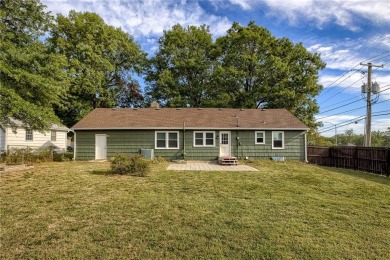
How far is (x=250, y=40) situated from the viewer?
26391 millimetres

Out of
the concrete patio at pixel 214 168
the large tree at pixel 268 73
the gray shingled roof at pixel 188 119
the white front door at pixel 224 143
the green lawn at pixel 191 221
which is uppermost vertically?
the large tree at pixel 268 73

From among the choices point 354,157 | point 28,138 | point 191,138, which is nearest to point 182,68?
point 191,138

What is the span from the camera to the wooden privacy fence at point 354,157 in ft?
41.2

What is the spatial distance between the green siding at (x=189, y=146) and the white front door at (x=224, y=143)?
288mm

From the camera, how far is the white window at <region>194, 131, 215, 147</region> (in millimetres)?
17344

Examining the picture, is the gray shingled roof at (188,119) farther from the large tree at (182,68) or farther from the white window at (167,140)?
the large tree at (182,68)

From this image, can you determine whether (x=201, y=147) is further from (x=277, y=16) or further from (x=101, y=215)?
(x=101, y=215)

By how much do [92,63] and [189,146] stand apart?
1606cm

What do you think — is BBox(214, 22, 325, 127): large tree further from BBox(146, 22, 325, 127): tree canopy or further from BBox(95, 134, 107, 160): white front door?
BBox(95, 134, 107, 160): white front door

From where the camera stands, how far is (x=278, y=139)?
17.5m

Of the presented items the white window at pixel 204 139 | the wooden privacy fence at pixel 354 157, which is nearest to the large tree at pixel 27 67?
the white window at pixel 204 139

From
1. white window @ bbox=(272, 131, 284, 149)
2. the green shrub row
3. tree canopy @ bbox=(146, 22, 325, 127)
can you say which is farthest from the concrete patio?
tree canopy @ bbox=(146, 22, 325, 127)

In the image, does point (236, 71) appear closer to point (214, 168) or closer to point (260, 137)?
point (260, 137)

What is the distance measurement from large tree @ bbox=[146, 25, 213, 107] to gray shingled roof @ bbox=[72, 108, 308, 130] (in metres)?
7.86
